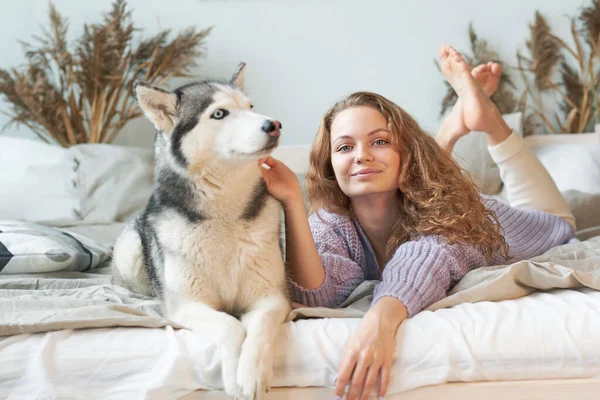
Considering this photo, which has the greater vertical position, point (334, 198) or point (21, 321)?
point (334, 198)

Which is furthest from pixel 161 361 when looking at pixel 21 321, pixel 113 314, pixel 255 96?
pixel 255 96

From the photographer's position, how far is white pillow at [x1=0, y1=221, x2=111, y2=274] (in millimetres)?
1551

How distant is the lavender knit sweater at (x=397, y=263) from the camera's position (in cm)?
121

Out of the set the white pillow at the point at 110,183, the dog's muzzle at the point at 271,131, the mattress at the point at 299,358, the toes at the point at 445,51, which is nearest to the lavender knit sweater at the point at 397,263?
the mattress at the point at 299,358

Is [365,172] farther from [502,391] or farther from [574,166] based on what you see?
[574,166]

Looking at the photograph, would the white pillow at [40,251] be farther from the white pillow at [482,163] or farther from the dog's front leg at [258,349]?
the white pillow at [482,163]

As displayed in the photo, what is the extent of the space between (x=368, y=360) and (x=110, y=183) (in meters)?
1.77

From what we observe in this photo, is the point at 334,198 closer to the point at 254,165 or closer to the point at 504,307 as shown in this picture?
the point at 254,165

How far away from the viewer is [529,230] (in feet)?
6.07

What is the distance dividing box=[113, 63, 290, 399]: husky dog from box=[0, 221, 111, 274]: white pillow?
1.59 ft

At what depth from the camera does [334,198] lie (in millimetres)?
1588

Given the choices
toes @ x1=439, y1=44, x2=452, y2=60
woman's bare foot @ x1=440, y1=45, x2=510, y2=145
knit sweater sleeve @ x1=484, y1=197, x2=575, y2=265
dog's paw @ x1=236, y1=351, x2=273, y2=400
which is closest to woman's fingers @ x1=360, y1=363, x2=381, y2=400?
dog's paw @ x1=236, y1=351, x2=273, y2=400

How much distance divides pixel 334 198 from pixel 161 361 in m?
0.70

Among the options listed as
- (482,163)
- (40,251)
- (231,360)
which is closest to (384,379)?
(231,360)
